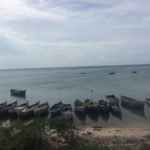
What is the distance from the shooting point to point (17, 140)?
1606 cm

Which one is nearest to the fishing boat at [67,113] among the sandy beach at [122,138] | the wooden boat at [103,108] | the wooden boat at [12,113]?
the wooden boat at [103,108]

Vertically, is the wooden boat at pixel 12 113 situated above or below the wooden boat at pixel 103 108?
below

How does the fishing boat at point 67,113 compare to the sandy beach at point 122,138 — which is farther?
the fishing boat at point 67,113

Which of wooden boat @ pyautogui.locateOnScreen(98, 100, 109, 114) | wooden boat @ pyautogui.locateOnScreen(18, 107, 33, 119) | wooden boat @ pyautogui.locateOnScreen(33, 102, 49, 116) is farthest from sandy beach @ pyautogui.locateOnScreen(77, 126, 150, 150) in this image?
wooden boat @ pyautogui.locateOnScreen(18, 107, 33, 119)

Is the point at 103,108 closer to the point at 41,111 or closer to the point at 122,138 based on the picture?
the point at 41,111

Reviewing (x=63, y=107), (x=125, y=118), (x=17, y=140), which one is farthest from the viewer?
(x=63, y=107)

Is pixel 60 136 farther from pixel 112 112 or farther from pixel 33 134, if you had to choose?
pixel 112 112

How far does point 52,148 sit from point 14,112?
21.7 m

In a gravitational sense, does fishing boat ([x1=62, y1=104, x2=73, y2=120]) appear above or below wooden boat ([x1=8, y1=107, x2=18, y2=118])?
above

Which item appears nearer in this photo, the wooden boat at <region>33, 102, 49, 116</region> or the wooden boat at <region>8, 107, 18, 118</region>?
the wooden boat at <region>33, 102, 49, 116</region>

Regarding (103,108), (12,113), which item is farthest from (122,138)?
(12,113)

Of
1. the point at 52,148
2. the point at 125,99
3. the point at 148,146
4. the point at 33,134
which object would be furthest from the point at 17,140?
the point at 125,99

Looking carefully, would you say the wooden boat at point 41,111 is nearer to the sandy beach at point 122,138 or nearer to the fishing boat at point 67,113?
the fishing boat at point 67,113

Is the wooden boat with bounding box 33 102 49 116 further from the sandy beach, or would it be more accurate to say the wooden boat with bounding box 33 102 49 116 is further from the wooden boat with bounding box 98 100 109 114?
the sandy beach
